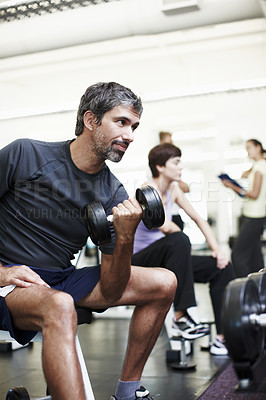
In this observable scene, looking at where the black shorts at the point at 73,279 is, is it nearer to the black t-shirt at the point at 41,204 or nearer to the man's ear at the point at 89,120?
the black t-shirt at the point at 41,204

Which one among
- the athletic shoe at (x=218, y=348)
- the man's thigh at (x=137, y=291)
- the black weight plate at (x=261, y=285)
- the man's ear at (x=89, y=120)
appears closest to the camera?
the black weight plate at (x=261, y=285)

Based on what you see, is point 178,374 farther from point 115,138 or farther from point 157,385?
point 115,138

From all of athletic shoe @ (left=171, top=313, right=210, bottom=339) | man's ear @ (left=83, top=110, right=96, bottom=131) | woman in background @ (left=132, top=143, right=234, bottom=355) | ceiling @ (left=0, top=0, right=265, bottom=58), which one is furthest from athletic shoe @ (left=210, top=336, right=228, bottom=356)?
ceiling @ (left=0, top=0, right=265, bottom=58)

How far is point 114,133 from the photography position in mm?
1581

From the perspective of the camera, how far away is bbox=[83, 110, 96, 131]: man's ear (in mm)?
1627

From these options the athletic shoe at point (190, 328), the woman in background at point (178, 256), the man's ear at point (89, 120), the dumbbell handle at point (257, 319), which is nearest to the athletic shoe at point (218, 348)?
the woman in background at point (178, 256)

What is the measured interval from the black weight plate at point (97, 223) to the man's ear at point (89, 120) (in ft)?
1.05

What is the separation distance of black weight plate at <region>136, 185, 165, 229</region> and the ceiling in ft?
9.96

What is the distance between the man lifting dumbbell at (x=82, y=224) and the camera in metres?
1.46

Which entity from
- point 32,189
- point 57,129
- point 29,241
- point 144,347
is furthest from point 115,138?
point 57,129

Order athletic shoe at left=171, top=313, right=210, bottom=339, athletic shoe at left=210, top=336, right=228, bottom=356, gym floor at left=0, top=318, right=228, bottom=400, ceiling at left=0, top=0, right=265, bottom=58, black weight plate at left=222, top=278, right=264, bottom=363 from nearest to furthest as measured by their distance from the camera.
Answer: black weight plate at left=222, top=278, right=264, bottom=363, gym floor at left=0, top=318, right=228, bottom=400, athletic shoe at left=171, top=313, right=210, bottom=339, athletic shoe at left=210, top=336, right=228, bottom=356, ceiling at left=0, top=0, right=265, bottom=58

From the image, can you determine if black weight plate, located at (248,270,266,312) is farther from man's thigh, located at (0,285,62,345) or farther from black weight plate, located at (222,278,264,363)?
man's thigh, located at (0,285,62,345)

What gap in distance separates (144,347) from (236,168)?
4.96 meters

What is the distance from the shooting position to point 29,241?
1.52 metres
